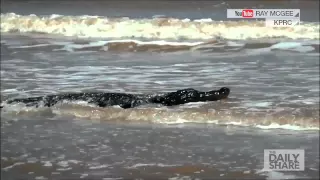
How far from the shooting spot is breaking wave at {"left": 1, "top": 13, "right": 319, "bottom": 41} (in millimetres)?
8047

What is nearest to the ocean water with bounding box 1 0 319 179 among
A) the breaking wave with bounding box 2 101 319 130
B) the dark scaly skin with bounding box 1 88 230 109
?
the breaking wave with bounding box 2 101 319 130

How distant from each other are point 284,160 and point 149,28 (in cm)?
566

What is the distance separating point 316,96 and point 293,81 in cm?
51

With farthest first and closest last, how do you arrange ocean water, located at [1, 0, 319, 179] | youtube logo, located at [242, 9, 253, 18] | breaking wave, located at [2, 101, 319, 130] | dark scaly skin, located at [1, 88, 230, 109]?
youtube logo, located at [242, 9, 253, 18]
dark scaly skin, located at [1, 88, 230, 109]
breaking wave, located at [2, 101, 319, 130]
ocean water, located at [1, 0, 319, 179]

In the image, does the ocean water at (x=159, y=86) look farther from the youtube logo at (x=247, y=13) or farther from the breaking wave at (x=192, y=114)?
the youtube logo at (x=247, y=13)

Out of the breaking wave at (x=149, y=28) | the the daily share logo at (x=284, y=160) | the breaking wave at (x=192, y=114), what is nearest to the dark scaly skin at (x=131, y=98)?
the breaking wave at (x=192, y=114)

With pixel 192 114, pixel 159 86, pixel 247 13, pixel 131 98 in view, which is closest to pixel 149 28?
pixel 247 13

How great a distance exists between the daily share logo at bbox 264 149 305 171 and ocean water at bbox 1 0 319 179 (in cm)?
6

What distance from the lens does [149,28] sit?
346 inches

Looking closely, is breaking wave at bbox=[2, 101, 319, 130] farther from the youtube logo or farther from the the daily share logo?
the youtube logo

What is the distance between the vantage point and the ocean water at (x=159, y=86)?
3518 millimetres

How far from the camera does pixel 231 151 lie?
362cm

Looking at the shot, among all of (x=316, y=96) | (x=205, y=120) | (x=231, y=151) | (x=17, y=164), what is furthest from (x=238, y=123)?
(x=17, y=164)

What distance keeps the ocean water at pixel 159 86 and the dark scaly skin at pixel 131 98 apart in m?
0.11
